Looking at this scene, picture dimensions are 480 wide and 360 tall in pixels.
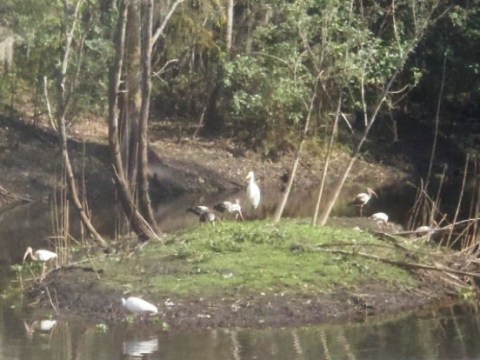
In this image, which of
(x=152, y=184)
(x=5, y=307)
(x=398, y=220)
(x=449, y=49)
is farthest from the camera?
(x=449, y=49)

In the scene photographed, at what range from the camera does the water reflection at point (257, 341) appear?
12859 mm

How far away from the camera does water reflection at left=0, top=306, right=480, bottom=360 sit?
12859 mm

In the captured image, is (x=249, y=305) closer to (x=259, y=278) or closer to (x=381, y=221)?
(x=259, y=278)

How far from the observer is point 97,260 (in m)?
16.9

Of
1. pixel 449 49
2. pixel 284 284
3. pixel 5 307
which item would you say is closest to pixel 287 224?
pixel 284 284

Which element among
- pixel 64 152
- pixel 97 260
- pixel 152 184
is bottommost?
pixel 152 184

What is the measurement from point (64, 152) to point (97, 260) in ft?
8.19

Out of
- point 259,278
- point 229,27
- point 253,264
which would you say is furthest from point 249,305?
point 229,27

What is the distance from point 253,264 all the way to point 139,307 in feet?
6.79

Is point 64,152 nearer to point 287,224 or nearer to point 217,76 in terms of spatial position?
point 287,224

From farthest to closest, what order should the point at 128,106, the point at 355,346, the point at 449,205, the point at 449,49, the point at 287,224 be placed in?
the point at 449,49 → the point at 449,205 → the point at 128,106 → the point at 287,224 → the point at 355,346

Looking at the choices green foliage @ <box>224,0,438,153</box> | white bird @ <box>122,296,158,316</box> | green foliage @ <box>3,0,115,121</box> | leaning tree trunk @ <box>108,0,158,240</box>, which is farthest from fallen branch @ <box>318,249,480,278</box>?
green foliage @ <box>3,0,115,121</box>

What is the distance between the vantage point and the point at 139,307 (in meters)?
14.6

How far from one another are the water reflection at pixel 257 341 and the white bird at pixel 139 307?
0.69 feet
